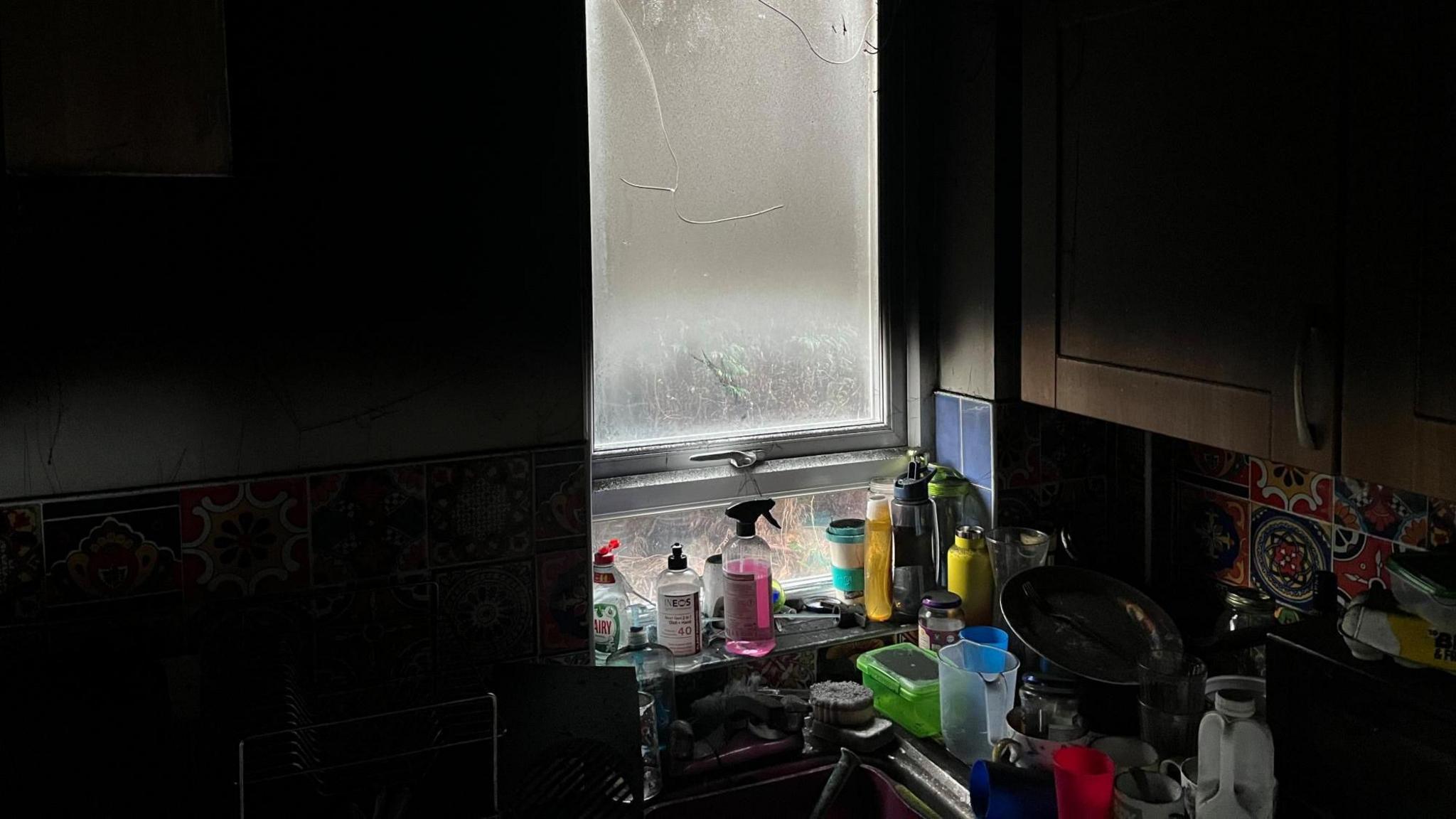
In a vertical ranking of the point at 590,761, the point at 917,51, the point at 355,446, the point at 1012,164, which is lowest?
the point at 590,761

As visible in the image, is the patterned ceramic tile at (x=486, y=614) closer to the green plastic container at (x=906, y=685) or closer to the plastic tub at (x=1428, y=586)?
the green plastic container at (x=906, y=685)

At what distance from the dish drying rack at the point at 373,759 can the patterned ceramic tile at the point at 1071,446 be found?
1.05 m

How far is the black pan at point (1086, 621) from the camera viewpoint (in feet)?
5.35

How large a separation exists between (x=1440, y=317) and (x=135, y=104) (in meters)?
1.50

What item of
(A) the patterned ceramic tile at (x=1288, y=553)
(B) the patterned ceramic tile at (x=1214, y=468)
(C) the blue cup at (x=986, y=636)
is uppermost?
(B) the patterned ceramic tile at (x=1214, y=468)

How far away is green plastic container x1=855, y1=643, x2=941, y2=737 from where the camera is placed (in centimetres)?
167

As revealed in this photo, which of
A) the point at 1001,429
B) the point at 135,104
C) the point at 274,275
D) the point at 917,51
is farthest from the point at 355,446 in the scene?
the point at 917,51

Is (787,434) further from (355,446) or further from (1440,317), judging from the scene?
(1440,317)

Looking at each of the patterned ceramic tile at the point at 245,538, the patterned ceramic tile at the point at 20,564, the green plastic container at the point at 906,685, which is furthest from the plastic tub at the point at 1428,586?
the patterned ceramic tile at the point at 20,564

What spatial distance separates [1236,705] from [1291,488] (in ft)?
1.86

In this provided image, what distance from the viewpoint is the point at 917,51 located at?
1949 millimetres

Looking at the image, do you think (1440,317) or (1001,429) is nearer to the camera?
(1440,317)

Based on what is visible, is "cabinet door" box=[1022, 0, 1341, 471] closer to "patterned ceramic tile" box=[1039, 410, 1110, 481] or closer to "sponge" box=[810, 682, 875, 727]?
"patterned ceramic tile" box=[1039, 410, 1110, 481]

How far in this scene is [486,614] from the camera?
1587 mm
